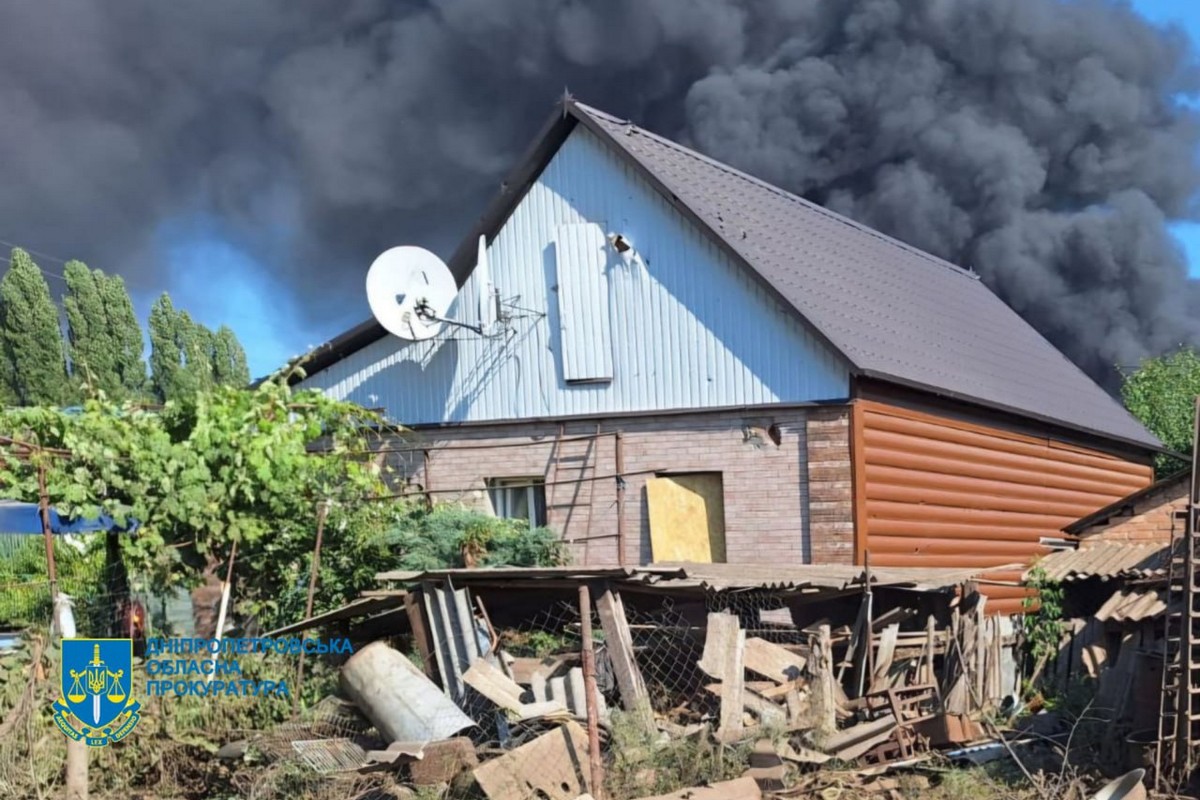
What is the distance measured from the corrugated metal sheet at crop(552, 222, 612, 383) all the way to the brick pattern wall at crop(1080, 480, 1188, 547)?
7.11m

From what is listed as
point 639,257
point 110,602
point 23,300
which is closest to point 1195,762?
point 639,257

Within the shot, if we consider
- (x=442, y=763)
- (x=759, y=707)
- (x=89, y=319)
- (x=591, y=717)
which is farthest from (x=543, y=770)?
(x=89, y=319)

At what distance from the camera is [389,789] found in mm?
8633

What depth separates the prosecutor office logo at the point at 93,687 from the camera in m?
8.69

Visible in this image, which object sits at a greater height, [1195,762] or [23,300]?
[23,300]

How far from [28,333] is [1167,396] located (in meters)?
32.9

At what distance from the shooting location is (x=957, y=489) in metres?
16.9

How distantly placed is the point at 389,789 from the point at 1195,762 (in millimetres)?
6190

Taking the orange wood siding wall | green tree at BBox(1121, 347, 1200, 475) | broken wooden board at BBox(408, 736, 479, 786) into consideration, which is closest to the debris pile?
broken wooden board at BBox(408, 736, 479, 786)

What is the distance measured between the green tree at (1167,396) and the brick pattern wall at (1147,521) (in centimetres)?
1536

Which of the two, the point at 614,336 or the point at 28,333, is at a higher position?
the point at 28,333

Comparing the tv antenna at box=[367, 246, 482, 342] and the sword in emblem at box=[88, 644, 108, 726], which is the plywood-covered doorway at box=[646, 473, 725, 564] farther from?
the sword in emblem at box=[88, 644, 108, 726]

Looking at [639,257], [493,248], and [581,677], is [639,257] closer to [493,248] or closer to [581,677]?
[493,248]

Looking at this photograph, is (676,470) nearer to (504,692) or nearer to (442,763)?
(504,692)
